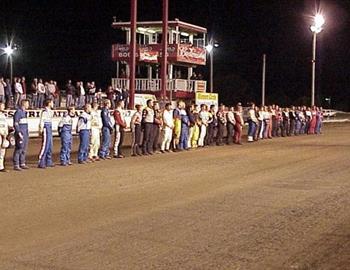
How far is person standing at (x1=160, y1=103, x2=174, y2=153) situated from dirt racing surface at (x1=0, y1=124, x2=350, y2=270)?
4.92m

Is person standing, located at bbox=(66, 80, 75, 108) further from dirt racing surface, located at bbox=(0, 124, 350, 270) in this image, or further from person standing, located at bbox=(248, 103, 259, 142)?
dirt racing surface, located at bbox=(0, 124, 350, 270)

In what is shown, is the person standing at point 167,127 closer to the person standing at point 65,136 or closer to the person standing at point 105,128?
the person standing at point 105,128

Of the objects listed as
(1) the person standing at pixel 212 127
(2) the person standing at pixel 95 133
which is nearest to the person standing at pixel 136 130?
(2) the person standing at pixel 95 133

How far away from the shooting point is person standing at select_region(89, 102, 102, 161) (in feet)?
68.9

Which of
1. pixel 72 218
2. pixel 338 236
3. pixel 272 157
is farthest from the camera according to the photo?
pixel 272 157

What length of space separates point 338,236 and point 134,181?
6.83m

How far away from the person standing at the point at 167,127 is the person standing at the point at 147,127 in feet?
3.43

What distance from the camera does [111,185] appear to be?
15484 millimetres

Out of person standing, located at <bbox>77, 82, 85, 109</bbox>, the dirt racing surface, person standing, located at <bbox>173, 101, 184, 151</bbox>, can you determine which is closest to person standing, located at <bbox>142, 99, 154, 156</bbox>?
person standing, located at <bbox>173, 101, 184, 151</bbox>

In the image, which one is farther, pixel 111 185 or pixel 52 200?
pixel 111 185

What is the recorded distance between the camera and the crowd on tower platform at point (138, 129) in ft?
61.6

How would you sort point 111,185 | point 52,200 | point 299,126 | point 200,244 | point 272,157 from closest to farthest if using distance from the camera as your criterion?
point 200,244 → point 52,200 → point 111,185 → point 272,157 → point 299,126

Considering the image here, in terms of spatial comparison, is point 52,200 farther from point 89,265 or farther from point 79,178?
point 89,265

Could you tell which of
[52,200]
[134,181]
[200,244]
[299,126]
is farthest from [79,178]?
[299,126]
